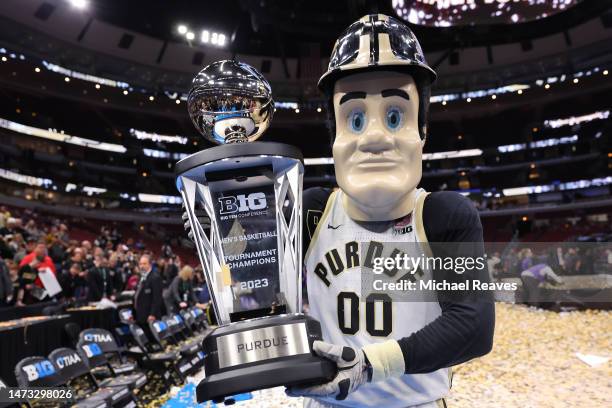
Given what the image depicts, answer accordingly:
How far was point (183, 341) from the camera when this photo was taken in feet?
26.9

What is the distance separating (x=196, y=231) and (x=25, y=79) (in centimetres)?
Answer: 2410

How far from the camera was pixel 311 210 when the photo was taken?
1679mm

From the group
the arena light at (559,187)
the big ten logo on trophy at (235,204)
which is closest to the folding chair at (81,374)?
the big ten logo on trophy at (235,204)

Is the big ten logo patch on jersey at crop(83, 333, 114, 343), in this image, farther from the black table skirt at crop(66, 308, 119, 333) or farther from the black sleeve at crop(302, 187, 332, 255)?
the black sleeve at crop(302, 187, 332, 255)

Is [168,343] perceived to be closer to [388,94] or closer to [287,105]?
[388,94]

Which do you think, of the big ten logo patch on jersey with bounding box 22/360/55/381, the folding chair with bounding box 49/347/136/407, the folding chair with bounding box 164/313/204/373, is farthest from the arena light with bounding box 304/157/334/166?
the big ten logo patch on jersey with bounding box 22/360/55/381

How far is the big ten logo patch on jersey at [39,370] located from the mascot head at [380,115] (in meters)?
3.39

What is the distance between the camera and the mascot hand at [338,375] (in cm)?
114

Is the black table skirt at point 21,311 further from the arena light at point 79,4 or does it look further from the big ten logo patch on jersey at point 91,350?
the arena light at point 79,4

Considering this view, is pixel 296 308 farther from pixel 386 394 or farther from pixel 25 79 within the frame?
pixel 25 79

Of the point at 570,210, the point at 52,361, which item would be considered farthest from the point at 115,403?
the point at 570,210

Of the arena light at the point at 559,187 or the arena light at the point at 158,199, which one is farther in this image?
the arena light at the point at 158,199

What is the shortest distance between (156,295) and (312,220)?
6557 millimetres

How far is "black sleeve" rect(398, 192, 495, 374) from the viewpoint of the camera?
1262 millimetres
